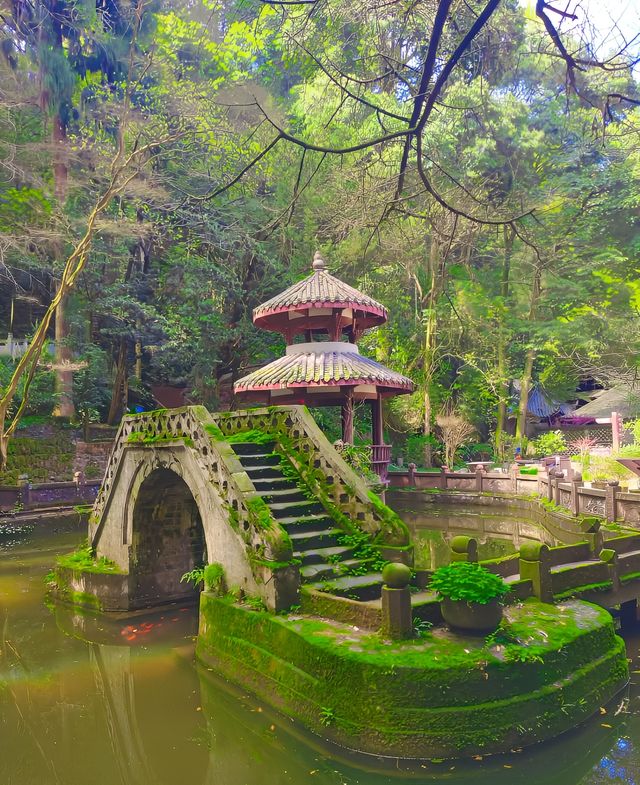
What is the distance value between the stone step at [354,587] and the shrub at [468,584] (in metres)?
1.20

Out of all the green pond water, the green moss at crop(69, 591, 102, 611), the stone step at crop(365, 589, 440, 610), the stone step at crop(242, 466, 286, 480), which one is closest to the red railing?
the stone step at crop(242, 466, 286, 480)

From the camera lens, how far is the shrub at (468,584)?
6867mm

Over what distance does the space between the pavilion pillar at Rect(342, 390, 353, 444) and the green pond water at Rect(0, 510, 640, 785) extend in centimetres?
696

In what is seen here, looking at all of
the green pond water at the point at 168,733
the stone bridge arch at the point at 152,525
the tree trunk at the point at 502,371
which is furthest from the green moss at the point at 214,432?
the tree trunk at the point at 502,371

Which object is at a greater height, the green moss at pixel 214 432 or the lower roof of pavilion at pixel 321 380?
the lower roof of pavilion at pixel 321 380

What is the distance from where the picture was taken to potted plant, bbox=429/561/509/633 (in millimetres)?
6867

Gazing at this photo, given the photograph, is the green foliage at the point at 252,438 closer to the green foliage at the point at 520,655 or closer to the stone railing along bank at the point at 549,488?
the green foliage at the point at 520,655

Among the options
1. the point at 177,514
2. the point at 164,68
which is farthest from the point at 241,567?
the point at 164,68

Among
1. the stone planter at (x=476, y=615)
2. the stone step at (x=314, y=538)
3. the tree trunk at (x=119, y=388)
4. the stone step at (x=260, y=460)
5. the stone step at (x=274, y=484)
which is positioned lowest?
the stone planter at (x=476, y=615)

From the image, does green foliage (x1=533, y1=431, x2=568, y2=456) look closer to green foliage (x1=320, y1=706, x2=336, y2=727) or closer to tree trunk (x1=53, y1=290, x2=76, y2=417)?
tree trunk (x1=53, y1=290, x2=76, y2=417)

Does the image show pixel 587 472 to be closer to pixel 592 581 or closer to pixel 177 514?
pixel 592 581

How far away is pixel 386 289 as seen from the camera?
102 feet

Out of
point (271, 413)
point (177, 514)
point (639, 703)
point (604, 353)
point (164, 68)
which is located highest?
point (164, 68)

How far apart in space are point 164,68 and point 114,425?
52.0ft
